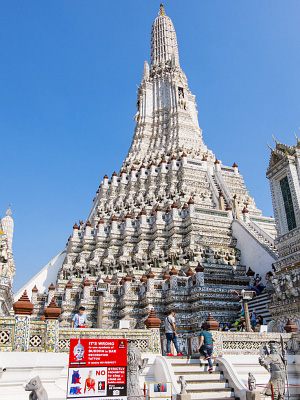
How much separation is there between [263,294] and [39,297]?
1365cm

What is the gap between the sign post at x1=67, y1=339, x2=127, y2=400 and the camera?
23.4 feet

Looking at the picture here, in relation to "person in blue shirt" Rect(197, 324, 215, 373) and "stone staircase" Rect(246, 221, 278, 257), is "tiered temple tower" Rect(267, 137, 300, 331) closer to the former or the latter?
"stone staircase" Rect(246, 221, 278, 257)

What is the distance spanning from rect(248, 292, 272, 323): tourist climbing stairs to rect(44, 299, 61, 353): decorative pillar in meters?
11.9

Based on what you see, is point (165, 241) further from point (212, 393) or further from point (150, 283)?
point (212, 393)

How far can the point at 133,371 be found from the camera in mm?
8555

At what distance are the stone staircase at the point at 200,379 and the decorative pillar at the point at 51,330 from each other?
3140 mm

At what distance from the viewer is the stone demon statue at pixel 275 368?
959 cm

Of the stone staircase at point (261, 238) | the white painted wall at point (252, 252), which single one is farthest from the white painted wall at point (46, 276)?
the stone staircase at point (261, 238)

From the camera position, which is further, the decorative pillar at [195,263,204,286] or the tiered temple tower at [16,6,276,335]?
the tiered temple tower at [16,6,276,335]

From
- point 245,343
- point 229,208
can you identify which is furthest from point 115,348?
point 229,208

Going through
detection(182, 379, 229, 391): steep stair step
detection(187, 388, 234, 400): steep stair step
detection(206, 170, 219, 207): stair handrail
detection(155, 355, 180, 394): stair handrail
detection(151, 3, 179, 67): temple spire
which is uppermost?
detection(151, 3, 179, 67): temple spire

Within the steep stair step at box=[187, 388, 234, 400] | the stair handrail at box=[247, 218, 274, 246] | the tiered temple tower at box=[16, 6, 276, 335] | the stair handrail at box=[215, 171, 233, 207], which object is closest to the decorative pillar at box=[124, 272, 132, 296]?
the tiered temple tower at box=[16, 6, 276, 335]

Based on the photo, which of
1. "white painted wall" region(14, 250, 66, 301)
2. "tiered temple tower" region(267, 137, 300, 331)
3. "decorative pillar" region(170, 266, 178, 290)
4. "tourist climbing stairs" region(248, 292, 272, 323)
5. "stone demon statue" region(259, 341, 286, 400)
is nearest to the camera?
"stone demon statue" region(259, 341, 286, 400)

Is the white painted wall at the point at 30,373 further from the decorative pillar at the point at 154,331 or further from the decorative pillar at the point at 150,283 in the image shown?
the decorative pillar at the point at 150,283
